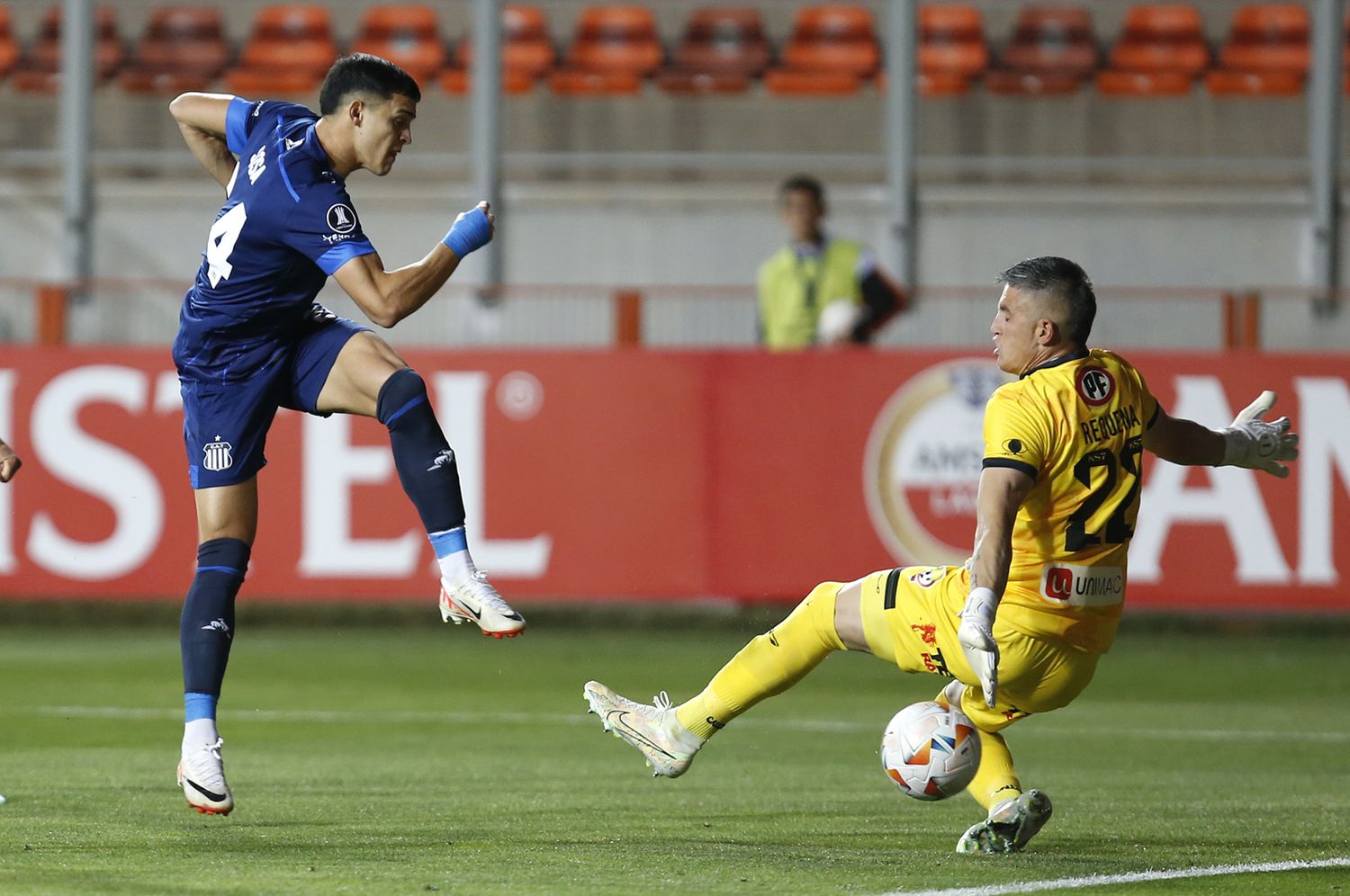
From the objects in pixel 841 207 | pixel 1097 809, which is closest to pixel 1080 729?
pixel 1097 809

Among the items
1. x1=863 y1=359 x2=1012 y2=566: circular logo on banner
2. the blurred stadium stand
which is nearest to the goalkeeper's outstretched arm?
x1=863 y1=359 x2=1012 y2=566: circular logo on banner

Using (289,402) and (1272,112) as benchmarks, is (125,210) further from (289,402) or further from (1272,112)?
(289,402)

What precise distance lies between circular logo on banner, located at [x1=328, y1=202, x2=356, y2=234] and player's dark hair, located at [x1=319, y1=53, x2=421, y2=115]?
284 mm

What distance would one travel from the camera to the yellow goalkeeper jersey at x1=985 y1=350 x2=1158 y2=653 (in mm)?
5145

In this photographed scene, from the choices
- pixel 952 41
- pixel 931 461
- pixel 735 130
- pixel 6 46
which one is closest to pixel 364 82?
pixel 931 461

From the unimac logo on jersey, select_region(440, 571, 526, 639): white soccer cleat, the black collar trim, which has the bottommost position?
select_region(440, 571, 526, 639): white soccer cleat

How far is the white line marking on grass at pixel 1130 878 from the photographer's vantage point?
475 cm

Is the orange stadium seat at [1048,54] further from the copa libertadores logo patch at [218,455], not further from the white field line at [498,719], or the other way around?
the copa libertadores logo patch at [218,455]

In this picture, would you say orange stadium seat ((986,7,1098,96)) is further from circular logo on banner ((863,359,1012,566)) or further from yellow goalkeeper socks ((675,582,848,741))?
yellow goalkeeper socks ((675,582,848,741))

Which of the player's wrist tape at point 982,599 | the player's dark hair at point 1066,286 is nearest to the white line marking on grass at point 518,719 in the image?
the player's dark hair at point 1066,286

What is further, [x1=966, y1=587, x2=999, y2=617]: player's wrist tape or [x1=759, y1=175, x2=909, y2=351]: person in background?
[x1=759, y1=175, x2=909, y2=351]: person in background

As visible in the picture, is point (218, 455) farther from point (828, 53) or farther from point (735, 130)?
point (828, 53)

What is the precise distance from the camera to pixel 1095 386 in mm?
5223

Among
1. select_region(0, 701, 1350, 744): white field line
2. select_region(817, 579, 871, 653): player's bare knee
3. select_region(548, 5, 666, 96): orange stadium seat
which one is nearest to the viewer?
select_region(817, 579, 871, 653): player's bare knee
